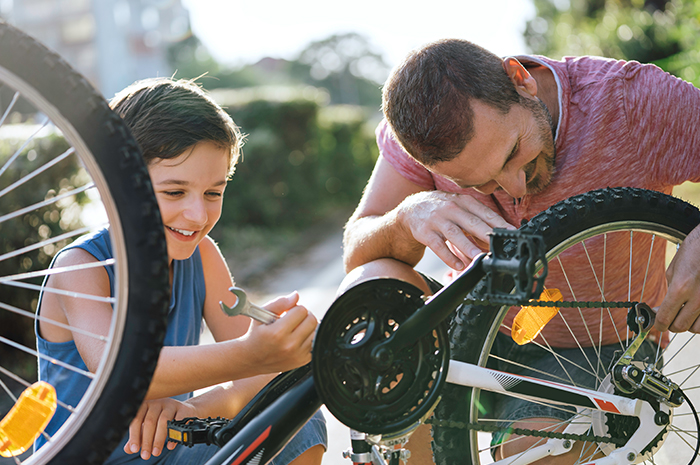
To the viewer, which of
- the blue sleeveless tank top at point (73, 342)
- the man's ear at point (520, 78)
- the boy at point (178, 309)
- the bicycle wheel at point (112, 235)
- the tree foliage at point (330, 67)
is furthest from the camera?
the tree foliage at point (330, 67)

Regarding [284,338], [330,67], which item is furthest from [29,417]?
[330,67]

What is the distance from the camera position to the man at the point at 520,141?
1.48m

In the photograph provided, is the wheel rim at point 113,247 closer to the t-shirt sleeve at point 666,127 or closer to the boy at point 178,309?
the boy at point 178,309

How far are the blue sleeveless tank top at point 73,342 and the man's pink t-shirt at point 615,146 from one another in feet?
3.17

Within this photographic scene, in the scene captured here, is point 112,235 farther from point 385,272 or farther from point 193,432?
point 385,272

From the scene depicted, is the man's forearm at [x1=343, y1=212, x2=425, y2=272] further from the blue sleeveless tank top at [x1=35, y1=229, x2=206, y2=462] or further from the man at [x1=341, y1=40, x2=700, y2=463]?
the blue sleeveless tank top at [x1=35, y1=229, x2=206, y2=462]

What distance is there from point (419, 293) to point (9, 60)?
841 millimetres

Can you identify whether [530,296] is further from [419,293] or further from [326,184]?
[326,184]

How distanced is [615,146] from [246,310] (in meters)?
1.22

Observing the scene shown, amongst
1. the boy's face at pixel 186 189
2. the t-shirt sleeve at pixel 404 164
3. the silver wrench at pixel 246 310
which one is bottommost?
the silver wrench at pixel 246 310

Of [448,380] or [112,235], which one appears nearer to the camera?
[112,235]

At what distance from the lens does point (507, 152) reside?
5.23ft

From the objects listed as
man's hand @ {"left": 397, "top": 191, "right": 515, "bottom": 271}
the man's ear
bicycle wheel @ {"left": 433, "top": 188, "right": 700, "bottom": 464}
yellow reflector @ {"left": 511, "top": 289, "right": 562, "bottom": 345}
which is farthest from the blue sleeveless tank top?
the man's ear

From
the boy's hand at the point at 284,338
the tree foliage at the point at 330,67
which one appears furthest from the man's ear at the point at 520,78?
the tree foliage at the point at 330,67
